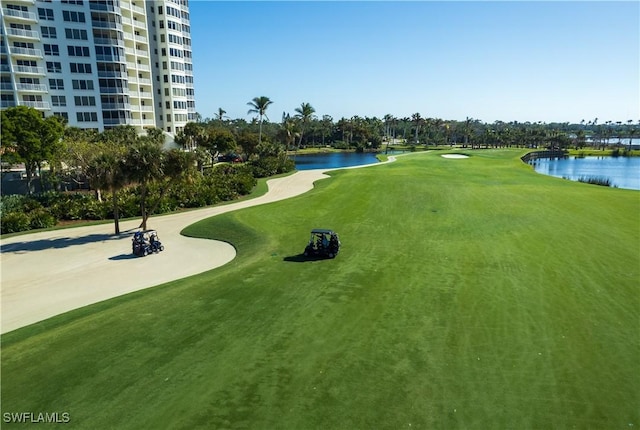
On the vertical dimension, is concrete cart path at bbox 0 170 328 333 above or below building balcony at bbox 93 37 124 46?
below

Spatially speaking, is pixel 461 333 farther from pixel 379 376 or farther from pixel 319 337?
pixel 319 337

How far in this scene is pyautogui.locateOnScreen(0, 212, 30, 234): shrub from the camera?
90.7 feet

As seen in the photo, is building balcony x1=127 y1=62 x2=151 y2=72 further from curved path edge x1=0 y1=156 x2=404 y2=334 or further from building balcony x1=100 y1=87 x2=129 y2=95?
curved path edge x1=0 y1=156 x2=404 y2=334

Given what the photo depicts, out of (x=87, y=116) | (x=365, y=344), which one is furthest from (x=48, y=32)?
(x=365, y=344)

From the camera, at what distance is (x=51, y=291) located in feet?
56.7

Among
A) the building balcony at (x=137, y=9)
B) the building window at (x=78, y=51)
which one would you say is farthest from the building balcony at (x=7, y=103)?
the building balcony at (x=137, y=9)

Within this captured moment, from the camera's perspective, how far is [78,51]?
66062 mm

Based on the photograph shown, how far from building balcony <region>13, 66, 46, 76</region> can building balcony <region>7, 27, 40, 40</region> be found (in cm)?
457

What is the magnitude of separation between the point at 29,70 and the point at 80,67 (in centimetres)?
726

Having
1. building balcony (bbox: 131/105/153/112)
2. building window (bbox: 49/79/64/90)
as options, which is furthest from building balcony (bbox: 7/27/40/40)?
building balcony (bbox: 131/105/153/112)

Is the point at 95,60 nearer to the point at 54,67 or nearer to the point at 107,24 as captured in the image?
the point at 54,67

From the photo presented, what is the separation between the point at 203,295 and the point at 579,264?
1747 centimetres

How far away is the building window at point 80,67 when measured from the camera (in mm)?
65988

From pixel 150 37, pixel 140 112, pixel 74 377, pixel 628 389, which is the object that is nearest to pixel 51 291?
pixel 74 377
